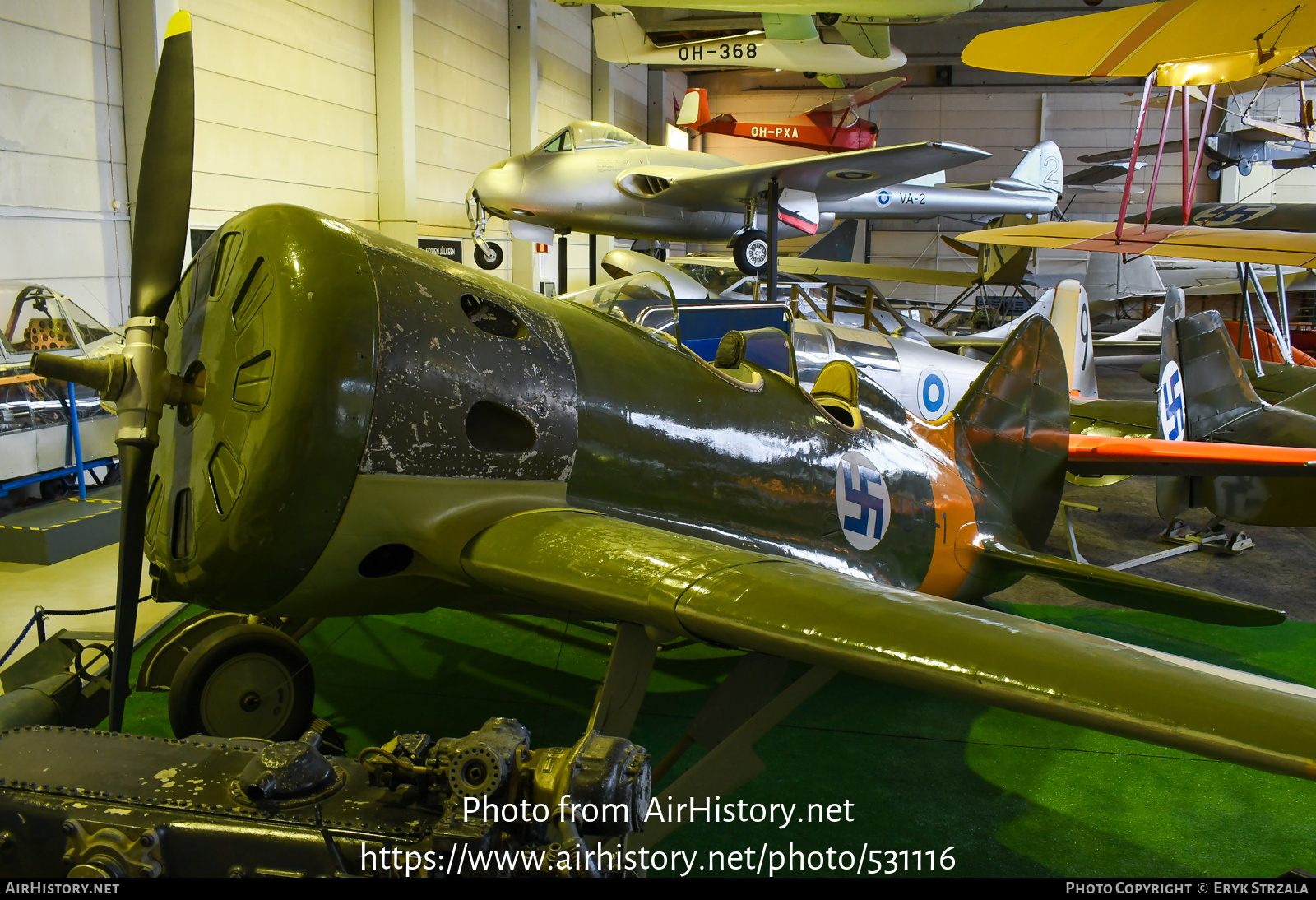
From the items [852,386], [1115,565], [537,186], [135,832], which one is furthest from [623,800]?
[537,186]

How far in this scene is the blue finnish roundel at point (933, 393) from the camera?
7.27m

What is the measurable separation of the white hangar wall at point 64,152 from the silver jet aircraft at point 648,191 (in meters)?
4.45

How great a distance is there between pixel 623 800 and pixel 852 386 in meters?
2.34

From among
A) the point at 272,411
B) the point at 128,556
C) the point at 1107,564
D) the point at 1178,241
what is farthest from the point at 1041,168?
the point at 128,556

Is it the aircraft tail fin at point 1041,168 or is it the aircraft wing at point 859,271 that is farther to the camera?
the aircraft tail fin at point 1041,168

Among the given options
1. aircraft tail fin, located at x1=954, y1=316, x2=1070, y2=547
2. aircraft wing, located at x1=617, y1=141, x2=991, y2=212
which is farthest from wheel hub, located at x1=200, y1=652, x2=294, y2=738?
aircraft wing, located at x1=617, y1=141, x2=991, y2=212

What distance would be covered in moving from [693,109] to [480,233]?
8403mm

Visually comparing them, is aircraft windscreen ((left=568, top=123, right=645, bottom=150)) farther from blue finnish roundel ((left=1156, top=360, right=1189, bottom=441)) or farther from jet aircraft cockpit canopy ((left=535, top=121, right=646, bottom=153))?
blue finnish roundel ((left=1156, top=360, right=1189, bottom=441))

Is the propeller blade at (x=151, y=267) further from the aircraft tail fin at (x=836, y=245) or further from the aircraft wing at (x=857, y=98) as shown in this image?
the aircraft wing at (x=857, y=98)

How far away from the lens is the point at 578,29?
1723 cm

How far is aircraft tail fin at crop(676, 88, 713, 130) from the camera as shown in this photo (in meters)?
17.7

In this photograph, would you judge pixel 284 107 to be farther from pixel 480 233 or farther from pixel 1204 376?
pixel 1204 376

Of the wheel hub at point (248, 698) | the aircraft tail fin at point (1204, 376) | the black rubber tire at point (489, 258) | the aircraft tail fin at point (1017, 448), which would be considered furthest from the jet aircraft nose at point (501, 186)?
the wheel hub at point (248, 698)

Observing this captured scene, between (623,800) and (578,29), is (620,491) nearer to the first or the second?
(623,800)
